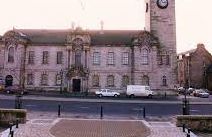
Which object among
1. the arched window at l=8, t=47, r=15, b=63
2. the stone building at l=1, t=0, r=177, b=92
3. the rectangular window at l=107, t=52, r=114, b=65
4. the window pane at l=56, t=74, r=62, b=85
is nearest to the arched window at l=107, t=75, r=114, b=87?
the stone building at l=1, t=0, r=177, b=92

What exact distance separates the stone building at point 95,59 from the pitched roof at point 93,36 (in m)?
0.18

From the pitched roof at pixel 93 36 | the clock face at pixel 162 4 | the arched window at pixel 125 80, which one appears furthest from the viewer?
the pitched roof at pixel 93 36

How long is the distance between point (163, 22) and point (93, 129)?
4568 centimetres

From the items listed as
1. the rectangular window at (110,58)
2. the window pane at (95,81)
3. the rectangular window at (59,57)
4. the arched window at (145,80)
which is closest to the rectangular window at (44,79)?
the rectangular window at (59,57)

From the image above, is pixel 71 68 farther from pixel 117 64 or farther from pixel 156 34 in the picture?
pixel 156 34

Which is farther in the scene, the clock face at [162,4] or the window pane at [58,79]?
the clock face at [162,4]

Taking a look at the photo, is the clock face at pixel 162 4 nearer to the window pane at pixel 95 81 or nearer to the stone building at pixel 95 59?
the stone building at pixel 95 59

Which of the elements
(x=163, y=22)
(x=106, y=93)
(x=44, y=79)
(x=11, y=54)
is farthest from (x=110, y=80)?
(x=11, y=54)

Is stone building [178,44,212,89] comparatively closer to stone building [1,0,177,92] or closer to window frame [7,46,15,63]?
stone building [1,0,177,92]

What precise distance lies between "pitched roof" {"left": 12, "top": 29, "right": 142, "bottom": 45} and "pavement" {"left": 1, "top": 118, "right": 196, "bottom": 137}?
40.7 m

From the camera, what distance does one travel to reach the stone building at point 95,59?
62.0m

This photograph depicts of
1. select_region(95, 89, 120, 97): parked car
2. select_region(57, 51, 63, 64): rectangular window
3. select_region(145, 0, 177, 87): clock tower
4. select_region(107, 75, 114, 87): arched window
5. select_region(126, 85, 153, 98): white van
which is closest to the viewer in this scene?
select_region(126, 85, 153, 98): white van

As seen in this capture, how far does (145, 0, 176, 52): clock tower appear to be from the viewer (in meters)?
63.1

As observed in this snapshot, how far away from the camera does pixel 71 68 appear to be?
61.8 m
